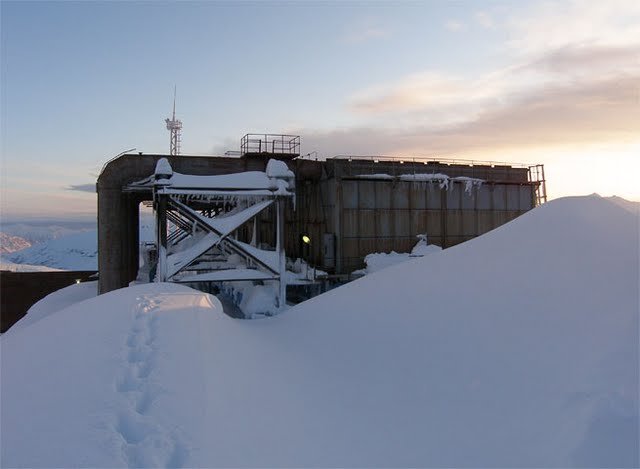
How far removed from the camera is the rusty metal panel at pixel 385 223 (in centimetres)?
2577

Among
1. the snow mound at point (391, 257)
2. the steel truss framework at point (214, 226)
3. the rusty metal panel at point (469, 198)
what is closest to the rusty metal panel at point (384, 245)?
the snow mound at point (391, 257)

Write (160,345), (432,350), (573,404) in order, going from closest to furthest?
1. (573,404)
2. (160,345)
3. (432,350)

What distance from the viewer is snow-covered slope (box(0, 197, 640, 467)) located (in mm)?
5242

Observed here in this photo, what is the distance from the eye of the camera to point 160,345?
25.4 ft

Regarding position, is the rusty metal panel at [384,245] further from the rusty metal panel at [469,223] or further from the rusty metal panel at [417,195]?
the rusty metal panel at [469,223]

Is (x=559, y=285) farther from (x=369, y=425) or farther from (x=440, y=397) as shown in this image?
(x=369, y=425)

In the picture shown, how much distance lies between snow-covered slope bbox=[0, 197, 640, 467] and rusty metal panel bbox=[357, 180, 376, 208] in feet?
47.3

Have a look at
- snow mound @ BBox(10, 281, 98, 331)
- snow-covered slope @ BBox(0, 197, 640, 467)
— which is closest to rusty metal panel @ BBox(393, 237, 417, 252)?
snow-covered slope @ BBox(0, 197, 640, 467)

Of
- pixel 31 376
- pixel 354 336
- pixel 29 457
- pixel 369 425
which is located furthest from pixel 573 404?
pixel 31 376

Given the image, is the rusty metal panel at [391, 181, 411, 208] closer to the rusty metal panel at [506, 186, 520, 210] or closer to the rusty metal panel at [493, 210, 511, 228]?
the rusty metal panel at [493, 210, 511, 228]

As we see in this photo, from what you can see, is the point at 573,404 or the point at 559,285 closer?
the point at 573,404

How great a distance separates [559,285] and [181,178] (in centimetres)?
1432

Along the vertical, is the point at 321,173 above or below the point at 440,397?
above

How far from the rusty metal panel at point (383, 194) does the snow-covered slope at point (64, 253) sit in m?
135
